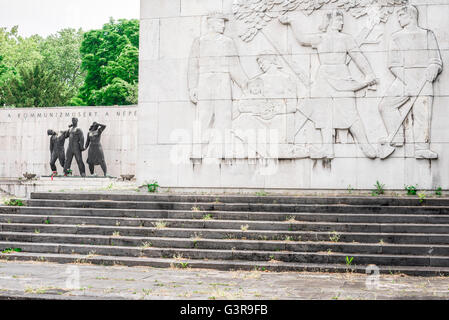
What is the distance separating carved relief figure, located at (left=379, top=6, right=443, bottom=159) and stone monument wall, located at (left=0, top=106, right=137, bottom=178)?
17.2 metres

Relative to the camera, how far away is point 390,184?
13.2 meters

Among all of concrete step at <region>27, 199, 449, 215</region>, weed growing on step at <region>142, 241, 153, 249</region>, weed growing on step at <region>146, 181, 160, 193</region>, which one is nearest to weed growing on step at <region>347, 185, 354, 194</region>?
concrete step at <region>27, 199, 449, 215</region>

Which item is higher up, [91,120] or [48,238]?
[91,120]

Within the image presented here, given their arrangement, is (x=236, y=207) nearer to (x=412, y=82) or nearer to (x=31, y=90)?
(x=412, y=82)

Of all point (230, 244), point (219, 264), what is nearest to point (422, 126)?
point (230, 244)

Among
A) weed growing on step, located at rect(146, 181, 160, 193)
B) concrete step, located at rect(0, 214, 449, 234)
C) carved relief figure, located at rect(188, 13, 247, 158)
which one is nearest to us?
concrete step, located at rect(0, 214, 449, 234)

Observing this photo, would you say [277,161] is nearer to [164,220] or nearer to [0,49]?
[164,220]

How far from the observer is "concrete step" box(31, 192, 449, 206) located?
1174 centimetres

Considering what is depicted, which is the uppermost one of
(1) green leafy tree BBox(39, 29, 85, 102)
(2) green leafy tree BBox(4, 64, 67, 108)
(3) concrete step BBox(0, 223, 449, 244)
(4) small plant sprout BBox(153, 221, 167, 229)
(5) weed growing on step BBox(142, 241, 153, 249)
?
(1) green leafy tree BBox(39, 29, 85, 102)

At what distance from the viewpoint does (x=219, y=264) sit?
9812mm

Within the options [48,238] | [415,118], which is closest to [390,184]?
[415,118]

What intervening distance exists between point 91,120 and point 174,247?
18.8 metres

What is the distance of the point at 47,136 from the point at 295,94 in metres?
18.8

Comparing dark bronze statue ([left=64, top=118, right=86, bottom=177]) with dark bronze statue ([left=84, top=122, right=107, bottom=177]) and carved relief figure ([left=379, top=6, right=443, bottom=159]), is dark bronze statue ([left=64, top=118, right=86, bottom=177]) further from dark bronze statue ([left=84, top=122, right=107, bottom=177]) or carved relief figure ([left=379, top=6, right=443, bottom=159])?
carved relief figure ([left=379, top=6, right=443, bottom=159])
